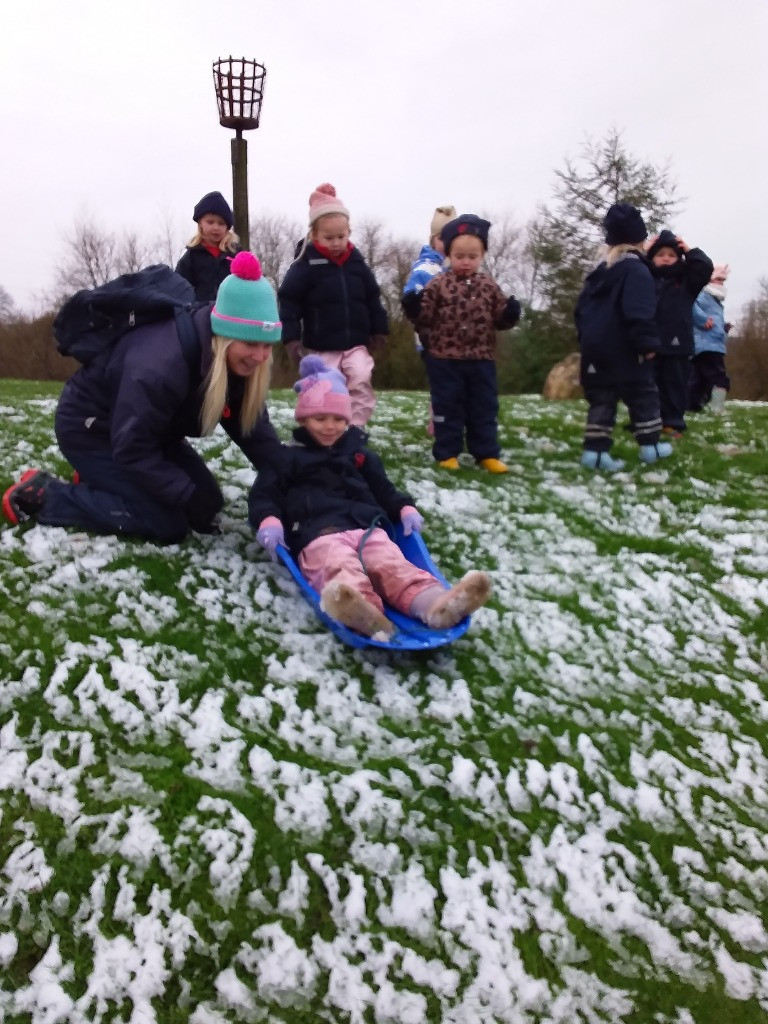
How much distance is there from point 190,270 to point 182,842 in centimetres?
544

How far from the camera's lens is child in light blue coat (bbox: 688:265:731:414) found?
9.45 m

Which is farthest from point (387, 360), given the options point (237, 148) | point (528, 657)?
point (528, 657)

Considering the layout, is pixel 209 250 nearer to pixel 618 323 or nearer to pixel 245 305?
pixel 618 323

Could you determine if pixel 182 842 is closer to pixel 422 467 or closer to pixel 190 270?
pixel 422 467

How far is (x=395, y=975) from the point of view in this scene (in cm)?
208

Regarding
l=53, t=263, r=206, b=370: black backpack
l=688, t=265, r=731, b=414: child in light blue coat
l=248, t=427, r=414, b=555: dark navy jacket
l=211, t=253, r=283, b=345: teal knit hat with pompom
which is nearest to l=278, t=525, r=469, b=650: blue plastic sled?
l=248, t=427, r=414, b=555: dark navy jacket

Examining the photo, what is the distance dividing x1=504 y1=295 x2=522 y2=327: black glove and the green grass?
230cm

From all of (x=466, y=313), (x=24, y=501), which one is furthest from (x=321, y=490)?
(x=466, y=313)

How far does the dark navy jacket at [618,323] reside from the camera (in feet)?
18.0

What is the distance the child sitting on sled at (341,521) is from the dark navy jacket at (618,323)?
2.54m

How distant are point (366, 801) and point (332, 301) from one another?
3754 millimetres

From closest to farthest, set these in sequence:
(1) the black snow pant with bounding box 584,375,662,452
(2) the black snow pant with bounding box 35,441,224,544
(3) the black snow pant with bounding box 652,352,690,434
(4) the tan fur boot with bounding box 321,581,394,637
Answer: (4) the tan fur boot with bounding box 321,581,394,637 → (2) the black snow pant with bounding box 35,441,224,544 → (1) the black snow pant with bounding box 584,375,662,452 → (3) the black snow pant with bounding box 652,352,690,434

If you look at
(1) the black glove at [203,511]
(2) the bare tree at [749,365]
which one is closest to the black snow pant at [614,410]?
(1) the black glove at [203,511]

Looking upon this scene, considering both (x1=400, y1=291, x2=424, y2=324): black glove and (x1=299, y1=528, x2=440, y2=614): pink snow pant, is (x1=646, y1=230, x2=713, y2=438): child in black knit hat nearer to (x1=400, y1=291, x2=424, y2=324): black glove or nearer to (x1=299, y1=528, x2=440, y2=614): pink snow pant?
(x1=400, y1=291, x2=424, y2=324): black glove
